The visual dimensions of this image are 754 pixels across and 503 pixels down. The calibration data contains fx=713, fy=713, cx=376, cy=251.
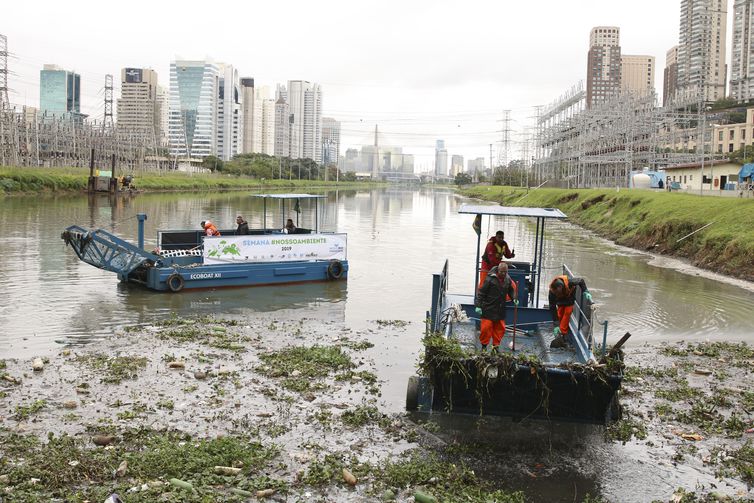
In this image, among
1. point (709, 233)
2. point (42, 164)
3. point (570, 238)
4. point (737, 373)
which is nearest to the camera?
point (737, 373)

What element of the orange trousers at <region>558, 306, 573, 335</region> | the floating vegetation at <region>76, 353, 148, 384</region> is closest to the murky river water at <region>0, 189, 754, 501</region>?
the floating vegetation at <region>76, 353, 148, 384</region>

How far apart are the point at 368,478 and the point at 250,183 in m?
127

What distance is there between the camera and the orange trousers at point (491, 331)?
1116 cm

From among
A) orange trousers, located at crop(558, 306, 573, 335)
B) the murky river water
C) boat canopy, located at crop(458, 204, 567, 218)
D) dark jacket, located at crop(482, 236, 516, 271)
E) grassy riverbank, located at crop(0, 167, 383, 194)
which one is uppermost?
grassy riverbank, located at crop(0, 167, 383, 194)

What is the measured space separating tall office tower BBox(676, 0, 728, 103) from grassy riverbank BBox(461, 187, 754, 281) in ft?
502

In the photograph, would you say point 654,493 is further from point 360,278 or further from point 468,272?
point 468,272

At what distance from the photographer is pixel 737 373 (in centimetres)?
1347

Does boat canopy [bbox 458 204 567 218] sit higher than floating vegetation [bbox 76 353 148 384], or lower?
higher

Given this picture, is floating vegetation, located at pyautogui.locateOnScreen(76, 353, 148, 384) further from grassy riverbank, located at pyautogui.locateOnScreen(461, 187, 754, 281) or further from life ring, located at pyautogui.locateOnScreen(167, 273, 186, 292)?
grassy riverbank, located at pyautogui.locateOnScreen(461, 187, 754, 281)

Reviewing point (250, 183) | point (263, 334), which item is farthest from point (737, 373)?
point (250, 183)

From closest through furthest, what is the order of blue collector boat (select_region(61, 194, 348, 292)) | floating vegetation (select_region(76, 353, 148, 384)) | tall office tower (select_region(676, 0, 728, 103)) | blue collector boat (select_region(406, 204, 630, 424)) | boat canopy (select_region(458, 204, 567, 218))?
1. blue collector boat (select_region(406, 204, 630, 424))
2. floating vegetation (select_region(76, 353, 148, 384))
3. boat canopy (select_region(458, 204, 567, 218))
4. blue collector boat (select_region(61, 194, 348, 292))
5. tall office tower (select_region(676, 0, 728, 103))

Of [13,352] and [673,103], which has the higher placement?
[673,103]

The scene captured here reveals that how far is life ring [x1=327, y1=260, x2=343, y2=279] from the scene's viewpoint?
928 inches

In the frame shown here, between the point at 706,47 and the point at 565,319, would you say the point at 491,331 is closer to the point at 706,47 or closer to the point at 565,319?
the point at 565,319
